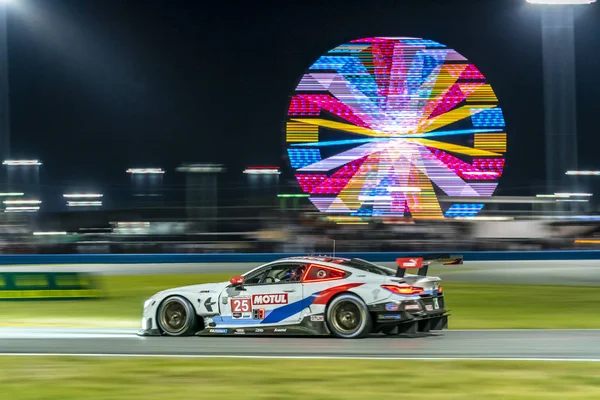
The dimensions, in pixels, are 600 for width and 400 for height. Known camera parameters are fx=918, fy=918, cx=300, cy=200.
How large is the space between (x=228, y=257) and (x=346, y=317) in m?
20.0

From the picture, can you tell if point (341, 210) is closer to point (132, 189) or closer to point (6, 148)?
point (132, 189)

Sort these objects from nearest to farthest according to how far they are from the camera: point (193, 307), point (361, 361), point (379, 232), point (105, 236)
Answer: point (361, 361) → point (193, 307) → point (379, 232) → point (105, 236)

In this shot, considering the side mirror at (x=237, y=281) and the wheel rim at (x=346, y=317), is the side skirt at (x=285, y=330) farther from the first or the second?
the side mirror at (x=237, y=281)

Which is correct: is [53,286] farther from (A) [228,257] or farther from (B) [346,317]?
(A) [228,257]

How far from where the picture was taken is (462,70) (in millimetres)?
38688

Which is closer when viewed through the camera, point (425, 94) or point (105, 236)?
point (105, 236)

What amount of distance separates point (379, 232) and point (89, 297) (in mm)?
16051

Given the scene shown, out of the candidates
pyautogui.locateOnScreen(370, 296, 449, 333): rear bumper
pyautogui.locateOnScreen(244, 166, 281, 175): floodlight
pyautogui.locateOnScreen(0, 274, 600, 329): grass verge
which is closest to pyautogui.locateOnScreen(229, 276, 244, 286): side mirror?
pyautogui.locateOnScreen(370, 296, 449, 333): rear bumper

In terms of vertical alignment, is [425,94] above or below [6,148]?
above

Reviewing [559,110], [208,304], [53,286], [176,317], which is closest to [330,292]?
[208,304]

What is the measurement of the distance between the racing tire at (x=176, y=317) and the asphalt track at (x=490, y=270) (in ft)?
40.5

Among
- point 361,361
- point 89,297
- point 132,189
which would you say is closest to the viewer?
point 361,361

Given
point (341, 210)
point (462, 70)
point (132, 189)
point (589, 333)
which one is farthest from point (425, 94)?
point (589, 333)

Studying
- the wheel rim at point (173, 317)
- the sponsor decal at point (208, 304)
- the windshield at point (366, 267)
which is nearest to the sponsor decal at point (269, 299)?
the sponsor decal at point (208, 304)
